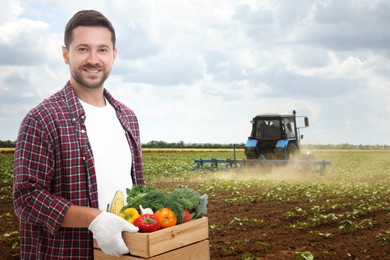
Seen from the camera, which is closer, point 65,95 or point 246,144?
point 65,95

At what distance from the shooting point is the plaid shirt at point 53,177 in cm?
294

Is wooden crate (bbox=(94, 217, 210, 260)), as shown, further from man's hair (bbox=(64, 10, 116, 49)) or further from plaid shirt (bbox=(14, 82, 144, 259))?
man's hair (bbox=(64, 10, 116, 49))

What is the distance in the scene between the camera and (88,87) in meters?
3.29

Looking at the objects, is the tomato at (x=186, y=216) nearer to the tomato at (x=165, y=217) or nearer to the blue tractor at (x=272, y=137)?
the tomato at (x=165, y=217)

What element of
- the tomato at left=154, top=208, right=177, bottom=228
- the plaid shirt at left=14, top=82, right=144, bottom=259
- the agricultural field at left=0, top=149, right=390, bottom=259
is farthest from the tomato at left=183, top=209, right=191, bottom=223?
the agricultural field at left=0, top=149, right=390, bottom=259

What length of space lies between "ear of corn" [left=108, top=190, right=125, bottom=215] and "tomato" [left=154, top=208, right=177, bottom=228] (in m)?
0.24

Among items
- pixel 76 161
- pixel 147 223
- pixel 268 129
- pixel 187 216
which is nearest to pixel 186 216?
pixel 187 216

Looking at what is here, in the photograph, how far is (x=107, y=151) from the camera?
3279 millimetres

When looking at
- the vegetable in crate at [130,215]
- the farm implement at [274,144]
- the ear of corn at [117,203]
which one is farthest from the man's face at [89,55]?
the farm implement at [274,144]

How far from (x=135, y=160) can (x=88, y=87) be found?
0.67 meters

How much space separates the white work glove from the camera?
2803 mm

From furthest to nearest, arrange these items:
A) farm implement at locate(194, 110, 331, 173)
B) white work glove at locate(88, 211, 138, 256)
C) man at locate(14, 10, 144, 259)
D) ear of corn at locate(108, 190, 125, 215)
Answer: farm implement at locate(194, 110, 331, 173)
ear of corn at locate(108, 190, 125, 215)
man at locate(14, 10, 144, 259)
white work glove at locate(88, 211, 138, 256)

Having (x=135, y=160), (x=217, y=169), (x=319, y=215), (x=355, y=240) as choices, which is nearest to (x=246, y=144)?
(x=217, y=169)

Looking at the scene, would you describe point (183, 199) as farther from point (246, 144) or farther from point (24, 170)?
point (246, 144)
